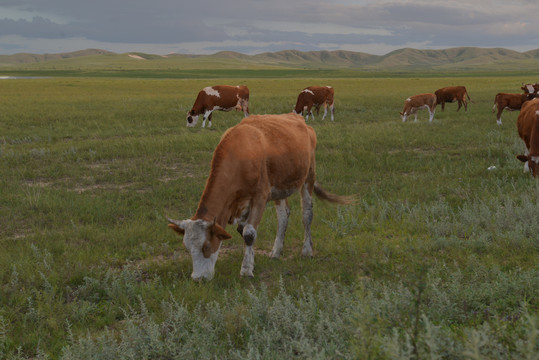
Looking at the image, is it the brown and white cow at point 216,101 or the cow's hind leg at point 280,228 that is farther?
the brown and white cow at point 216,101

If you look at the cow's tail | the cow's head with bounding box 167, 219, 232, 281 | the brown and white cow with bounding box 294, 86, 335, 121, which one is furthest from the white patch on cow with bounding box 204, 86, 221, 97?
the cow's head with bounding box 167, 219, 232, 281

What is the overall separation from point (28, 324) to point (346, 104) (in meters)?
29.1

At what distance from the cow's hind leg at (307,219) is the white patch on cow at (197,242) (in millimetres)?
2009

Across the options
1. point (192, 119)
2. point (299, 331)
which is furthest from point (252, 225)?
point (192, 119)

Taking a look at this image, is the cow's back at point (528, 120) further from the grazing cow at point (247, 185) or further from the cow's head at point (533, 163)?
the grazing cow at point (247, 185)

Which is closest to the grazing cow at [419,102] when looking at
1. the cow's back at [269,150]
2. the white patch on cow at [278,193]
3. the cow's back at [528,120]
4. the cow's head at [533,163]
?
the cow's back at [528,120]

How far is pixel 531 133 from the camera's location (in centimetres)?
1067

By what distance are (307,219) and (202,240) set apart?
236 cm

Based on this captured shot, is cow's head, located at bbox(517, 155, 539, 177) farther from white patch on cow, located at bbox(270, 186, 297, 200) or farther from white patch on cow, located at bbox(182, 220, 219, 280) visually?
white patch on cow, located at bbox(182, 220, 219, 280)

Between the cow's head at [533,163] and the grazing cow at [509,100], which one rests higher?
the grazing cow at [509,100]

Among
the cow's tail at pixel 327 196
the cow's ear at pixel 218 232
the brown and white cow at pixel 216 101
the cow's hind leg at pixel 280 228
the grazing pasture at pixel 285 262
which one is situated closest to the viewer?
the grazing pasture at pixel 285 262

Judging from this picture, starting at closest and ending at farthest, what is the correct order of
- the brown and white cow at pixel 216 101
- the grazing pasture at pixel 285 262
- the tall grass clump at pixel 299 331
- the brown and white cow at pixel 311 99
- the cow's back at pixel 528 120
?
the tall grass clump at pixel 299 331, the grazing pasture at pixel 285 262, the cow's back at pixel 528 120, the brown and white cow at pixel 216 101, the brown and white cow at pixel 311 99

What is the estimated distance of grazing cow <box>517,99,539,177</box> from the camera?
33.4ft

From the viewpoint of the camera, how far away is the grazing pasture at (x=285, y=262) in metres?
3.81
